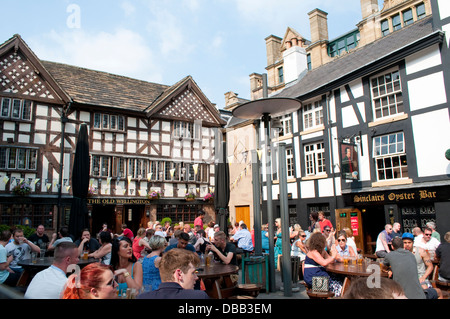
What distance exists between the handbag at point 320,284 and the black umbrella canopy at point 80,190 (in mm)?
7229

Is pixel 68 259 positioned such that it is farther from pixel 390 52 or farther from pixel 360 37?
pixel 360 37

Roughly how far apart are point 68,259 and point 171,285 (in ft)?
5.36

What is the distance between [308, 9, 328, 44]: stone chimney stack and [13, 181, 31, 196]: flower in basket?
80.4ft

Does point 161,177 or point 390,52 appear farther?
point 161,177

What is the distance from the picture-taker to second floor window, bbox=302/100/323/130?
17737 mm

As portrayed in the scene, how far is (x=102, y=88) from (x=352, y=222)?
17.5 metres

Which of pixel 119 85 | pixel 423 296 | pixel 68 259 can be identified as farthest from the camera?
pixel 119 85

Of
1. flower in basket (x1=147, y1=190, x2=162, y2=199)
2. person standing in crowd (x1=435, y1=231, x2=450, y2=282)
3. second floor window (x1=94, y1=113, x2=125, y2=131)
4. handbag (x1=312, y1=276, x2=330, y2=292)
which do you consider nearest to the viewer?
handbag (x1=312, y1=276, x2=330, y2=292)

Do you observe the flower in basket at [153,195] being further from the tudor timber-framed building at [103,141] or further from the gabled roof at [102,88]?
the gabled roof at [102,88]

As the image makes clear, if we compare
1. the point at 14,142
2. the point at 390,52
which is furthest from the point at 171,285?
the point at 14,142

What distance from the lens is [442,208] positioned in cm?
1212

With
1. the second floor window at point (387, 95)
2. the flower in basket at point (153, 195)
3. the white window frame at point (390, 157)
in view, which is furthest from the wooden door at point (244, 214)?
the second floor window at point (387, 95)

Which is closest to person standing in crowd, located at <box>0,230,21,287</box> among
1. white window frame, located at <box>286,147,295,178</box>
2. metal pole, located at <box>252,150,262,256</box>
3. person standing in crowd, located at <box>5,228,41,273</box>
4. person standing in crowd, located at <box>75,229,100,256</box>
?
person standing in crowd, located at <box>5,228,41,273</box>

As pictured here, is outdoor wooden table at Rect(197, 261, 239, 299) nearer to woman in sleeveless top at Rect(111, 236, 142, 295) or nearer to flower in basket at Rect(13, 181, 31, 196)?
woman in sleeveless top at Rect(111, 236, 142, 295)
